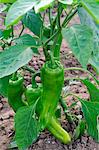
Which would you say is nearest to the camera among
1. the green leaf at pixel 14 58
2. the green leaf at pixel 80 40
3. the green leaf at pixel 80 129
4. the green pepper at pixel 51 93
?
the green leaf at pixel 80 40

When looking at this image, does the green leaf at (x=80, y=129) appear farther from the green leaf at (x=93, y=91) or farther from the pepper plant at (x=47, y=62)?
the green leaf at (x=93, y=91)

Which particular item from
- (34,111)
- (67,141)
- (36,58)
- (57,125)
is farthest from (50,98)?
(36,58)

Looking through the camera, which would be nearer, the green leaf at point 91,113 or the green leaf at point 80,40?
the green leaf at point 80,40

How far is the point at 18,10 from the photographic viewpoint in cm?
108

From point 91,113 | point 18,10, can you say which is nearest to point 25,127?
point 91,113

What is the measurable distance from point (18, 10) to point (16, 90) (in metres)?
0.55

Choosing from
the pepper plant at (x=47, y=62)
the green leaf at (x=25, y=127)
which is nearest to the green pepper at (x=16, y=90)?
the pepper plant at (x=47, y=62)

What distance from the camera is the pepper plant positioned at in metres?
1.20

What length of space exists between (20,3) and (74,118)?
87 cm

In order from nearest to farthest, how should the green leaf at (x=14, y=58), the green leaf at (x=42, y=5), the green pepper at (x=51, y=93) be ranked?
the green leaf at (x=42, y=5), the green leaf at (x=14, y=58), the green pepper at (x=51, y=93)

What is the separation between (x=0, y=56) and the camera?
1323 mm

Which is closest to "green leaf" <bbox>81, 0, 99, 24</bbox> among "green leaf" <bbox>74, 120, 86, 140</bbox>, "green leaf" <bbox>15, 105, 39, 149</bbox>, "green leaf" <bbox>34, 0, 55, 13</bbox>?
"green leaf" <bbox>34, 0, 55, 13</bbox>

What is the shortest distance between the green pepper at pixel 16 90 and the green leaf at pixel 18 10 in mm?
474

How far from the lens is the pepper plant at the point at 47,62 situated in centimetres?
120
